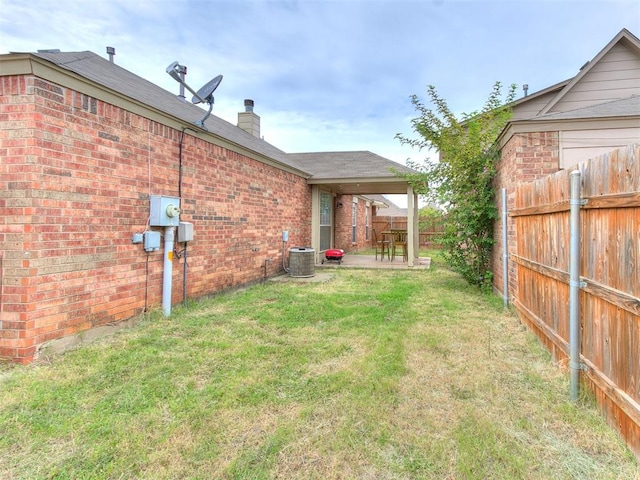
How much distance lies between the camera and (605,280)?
2150 mm

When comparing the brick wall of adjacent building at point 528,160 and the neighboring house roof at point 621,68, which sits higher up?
the neighboring house roof at point 621,68

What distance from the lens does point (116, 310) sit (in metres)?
4.02

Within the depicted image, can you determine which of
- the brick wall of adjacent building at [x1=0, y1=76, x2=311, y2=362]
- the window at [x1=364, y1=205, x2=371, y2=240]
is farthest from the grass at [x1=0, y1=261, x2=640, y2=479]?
the window at [x1=364, y1=205, x2=371, y2=240]

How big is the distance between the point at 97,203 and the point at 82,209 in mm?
202

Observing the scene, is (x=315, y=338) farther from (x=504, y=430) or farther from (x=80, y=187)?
(x=80, y=187)

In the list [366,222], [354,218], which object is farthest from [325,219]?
[366,222]

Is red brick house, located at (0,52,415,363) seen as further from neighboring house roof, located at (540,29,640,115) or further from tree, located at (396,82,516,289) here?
neighboring house roof, located at (540,29,640,115)

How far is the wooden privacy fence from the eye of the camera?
1.84 metres

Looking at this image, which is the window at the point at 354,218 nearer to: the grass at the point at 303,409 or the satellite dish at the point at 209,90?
the satellite dish at the point at 209,90

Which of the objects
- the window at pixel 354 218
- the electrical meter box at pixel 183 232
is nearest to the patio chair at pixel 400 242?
the window at pixel 354 218

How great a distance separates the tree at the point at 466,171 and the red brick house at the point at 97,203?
404 centimetres

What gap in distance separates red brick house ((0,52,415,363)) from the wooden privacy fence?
4.45 m

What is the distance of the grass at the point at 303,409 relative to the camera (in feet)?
5.87

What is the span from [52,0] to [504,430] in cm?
771
